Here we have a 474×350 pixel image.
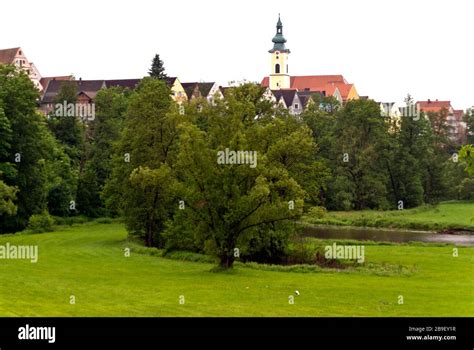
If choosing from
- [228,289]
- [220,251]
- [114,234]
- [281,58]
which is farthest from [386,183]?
[281,58]

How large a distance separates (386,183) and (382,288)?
51.1 metres

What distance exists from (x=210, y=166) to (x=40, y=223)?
77.2 feet

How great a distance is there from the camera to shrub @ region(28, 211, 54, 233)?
171ft

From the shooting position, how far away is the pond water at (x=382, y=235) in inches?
2007

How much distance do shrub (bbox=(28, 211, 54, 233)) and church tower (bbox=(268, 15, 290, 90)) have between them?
376 feet

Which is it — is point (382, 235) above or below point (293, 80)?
below

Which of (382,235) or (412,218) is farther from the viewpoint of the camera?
(412,218)

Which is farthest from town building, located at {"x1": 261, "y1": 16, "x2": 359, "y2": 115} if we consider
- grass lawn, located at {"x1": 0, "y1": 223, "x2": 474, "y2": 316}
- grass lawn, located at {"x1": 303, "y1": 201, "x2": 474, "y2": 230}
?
grass lawn, located at {"x1": 0, "y1": 223, "x2": 474, "y2": 316}

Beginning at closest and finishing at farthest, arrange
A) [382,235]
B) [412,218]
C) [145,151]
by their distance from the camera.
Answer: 1. [145,151]
2. [382,235]
3. [412,218]

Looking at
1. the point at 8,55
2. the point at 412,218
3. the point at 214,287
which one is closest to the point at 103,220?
the point at 412,218

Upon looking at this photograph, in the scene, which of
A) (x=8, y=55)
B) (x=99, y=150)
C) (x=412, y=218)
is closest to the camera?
(x=412, y=218)

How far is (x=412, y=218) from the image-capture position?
64500 mm

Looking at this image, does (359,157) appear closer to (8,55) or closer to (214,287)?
(214,287)

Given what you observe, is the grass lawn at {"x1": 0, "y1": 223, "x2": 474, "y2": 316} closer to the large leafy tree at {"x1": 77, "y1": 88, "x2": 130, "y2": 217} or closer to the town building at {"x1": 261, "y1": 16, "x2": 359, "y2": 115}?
the large leafy tree at {"x1": 77, "y1": 88, "x2": 130, "y2": 217}
